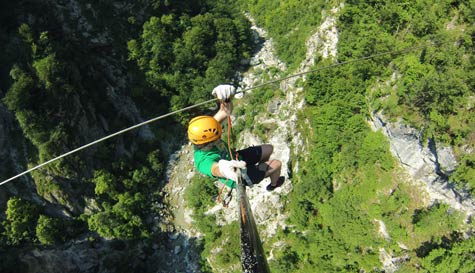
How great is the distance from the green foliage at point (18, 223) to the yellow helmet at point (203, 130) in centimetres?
1647

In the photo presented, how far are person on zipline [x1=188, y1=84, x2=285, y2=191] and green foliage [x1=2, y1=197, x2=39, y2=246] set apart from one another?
15923 millimetres

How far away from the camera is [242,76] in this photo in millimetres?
23859

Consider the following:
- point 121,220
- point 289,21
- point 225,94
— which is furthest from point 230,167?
point 289,21

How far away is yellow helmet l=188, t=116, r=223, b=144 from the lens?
18.7 feet

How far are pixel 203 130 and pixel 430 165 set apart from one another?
11416 millimetres

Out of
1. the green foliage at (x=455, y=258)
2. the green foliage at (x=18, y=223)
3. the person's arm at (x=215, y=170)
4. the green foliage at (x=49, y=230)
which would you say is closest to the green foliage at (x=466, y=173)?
the green foliage at (x=455, y=258)

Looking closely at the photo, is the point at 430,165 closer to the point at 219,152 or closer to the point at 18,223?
the point at 219,152

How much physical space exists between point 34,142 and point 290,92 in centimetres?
1417

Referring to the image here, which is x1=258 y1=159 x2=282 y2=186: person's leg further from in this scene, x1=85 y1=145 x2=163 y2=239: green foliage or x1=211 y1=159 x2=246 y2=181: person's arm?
x1=85 y1=145 x2=163 y2=239: green foliage

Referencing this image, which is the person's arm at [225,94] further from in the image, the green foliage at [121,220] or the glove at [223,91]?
the green foliage at [121,220]

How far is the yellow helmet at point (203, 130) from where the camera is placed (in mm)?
5699

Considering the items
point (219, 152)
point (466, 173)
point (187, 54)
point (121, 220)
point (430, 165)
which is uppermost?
point (219, 152)

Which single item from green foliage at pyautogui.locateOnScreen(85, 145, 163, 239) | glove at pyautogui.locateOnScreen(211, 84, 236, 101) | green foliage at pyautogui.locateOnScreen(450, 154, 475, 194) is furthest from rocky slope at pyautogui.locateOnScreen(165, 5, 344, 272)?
glove at pyautogui.locateOnScreen(211, 84, 236, 101)

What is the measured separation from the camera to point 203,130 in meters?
5.69
